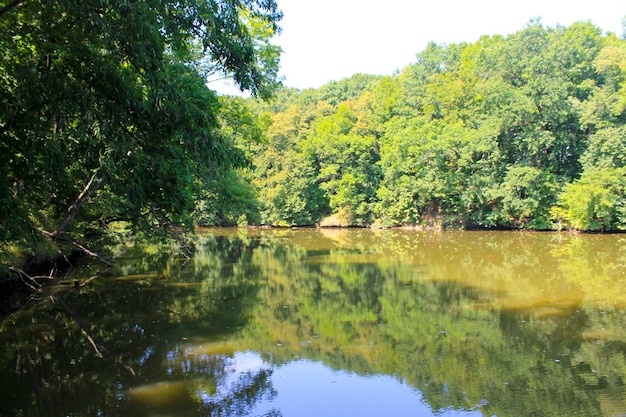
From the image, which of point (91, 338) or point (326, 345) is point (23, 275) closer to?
point (91, 338)

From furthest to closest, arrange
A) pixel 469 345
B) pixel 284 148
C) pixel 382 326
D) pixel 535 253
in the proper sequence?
pixel 284 148, pixel 535 253, pixel 382 326, pixel 469 345

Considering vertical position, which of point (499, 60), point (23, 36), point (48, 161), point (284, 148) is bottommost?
point (48, 161)

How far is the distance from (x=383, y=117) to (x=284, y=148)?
10368 mm

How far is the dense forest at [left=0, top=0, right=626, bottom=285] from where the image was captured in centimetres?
562

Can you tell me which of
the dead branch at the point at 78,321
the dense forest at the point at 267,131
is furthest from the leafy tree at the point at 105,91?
the dead branch at the point at 78,321

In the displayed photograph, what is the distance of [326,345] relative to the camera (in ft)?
28.0

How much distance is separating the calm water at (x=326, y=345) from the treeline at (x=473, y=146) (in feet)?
27.4

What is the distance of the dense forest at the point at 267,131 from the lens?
5625mm

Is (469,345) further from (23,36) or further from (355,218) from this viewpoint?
(355,218)

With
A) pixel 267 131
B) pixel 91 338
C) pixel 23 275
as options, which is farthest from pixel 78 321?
pixel 267 131

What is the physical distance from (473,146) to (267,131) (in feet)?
48.3

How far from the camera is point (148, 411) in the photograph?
5.85 metres

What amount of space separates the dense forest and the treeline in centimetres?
14

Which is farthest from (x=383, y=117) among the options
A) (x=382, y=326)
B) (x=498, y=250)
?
(x=382, y=326)
